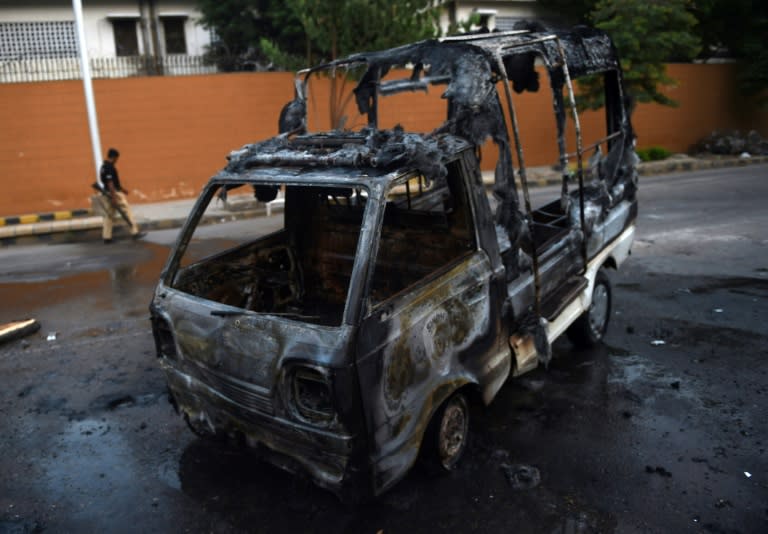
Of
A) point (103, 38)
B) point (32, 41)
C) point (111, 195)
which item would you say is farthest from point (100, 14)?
point (111, 195)

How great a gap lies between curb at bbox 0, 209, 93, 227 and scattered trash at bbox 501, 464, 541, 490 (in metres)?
12.0

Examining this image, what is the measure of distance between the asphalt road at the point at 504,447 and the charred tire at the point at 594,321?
129 millimetres

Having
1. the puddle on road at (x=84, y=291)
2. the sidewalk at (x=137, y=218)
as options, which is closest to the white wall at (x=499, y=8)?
the sidewalk at (x=137, y=218)

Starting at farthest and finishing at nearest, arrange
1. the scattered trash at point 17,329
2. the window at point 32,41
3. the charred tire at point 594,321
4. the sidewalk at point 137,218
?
the window at point 32,41, the sidewalk at point 137,218, the scattered trash at point 17,329, the charred tire at point 594,321

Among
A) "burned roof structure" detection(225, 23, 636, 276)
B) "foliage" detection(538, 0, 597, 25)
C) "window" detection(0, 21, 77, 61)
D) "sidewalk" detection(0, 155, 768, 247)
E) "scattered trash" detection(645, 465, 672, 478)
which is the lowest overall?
"scattered trash" detection(645, 465, 672, 478)

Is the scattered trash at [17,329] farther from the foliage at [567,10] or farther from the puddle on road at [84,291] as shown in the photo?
the foliage at [567,10]

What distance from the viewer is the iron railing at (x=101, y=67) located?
14.7m

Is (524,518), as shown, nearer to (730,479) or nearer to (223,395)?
(730,479)

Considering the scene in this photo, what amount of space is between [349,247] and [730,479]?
9.05ft

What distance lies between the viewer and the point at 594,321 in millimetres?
5531

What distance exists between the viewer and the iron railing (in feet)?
48.3

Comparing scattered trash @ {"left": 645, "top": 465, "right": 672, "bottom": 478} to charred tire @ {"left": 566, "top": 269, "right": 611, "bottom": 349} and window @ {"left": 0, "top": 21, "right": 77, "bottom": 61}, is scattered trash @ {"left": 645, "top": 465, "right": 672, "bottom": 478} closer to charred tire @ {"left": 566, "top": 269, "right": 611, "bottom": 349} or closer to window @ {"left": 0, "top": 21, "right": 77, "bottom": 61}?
charred tire @ {"left": 566, "top": 269, "right": 611, "bottom": 349}

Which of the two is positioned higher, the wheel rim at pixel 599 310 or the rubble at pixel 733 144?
the rubble at pixel 733 144

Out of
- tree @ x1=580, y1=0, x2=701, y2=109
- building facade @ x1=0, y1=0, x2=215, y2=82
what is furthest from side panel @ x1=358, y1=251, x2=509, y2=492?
tree @ x1=580, y1=0, x2=701, y2=109
